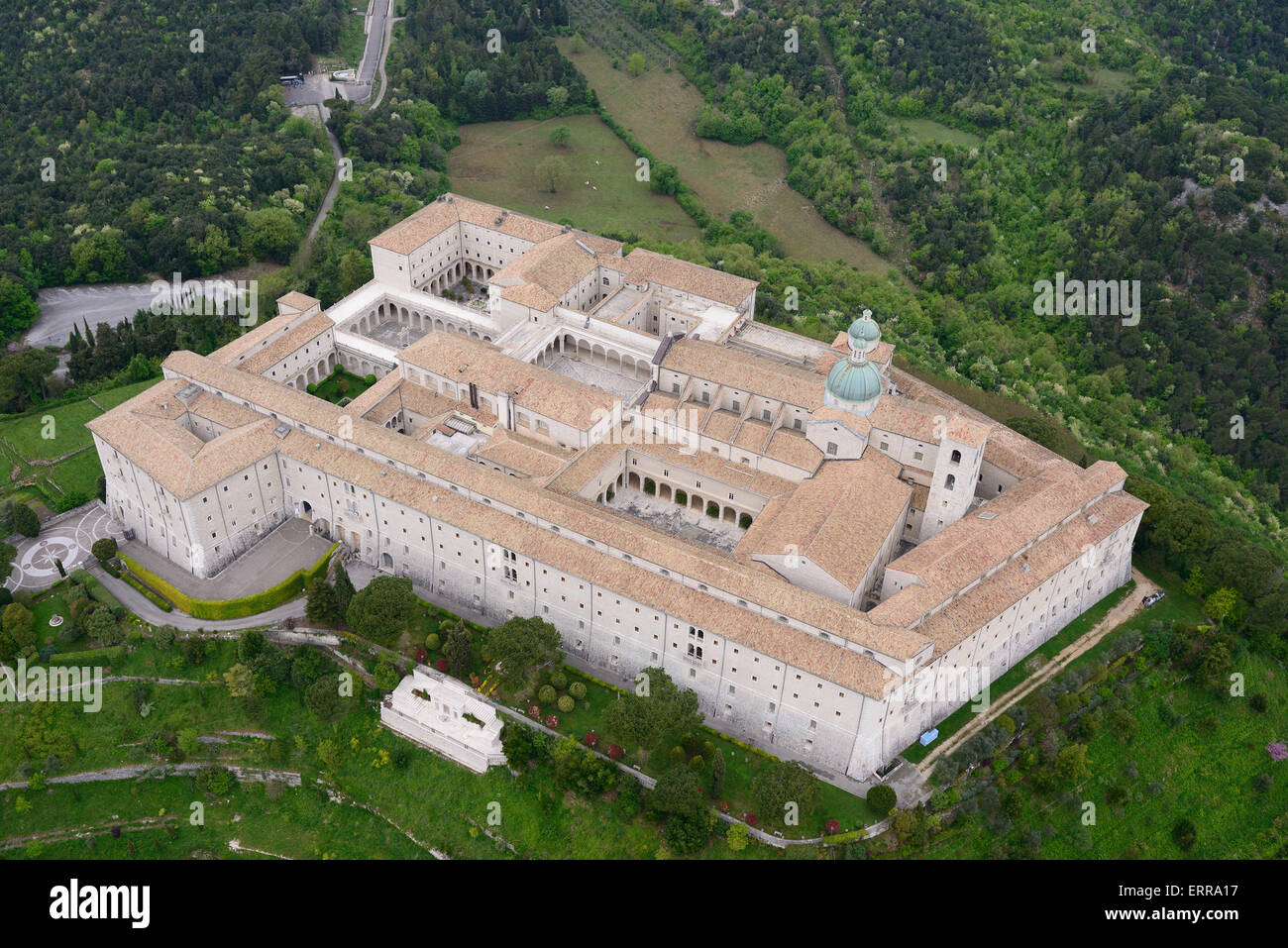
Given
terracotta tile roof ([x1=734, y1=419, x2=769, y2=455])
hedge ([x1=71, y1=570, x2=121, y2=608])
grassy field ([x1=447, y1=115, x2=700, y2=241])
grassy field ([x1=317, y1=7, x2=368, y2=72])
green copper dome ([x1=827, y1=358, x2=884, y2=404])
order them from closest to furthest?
green copper dome ([x1=827, y1=358, x2=884, y2=404])
hedge ([x1=71, y1=570, x2=121, y2=608])
terracotta tile roof ([x1=734, y1=419, x2=769, y2=455])
grassy field ([x1=447, y1=115, x2=700, y2=241])
grassy field ([x1=317, y1=7, x2=368, y2=72])

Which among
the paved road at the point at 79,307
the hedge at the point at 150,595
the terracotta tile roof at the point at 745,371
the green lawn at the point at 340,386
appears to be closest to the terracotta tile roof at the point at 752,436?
the terracotta tile roof at the point at 745,371

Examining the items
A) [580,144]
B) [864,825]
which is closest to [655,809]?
[864,825]

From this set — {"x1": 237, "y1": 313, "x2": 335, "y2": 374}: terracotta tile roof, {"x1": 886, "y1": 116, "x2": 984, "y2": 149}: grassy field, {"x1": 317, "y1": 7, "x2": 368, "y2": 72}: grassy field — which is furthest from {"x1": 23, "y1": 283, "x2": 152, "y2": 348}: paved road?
{"x1": 886, "y1": 116, "x2": 984, "y2": 149}: grassy field

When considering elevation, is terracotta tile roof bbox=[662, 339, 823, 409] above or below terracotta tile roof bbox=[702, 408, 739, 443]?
above

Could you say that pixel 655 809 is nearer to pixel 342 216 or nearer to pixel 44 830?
pixel 44 830

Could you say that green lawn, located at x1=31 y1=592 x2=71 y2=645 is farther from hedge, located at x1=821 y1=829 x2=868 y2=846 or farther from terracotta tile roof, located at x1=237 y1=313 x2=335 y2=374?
hedge, located at x1=821 y1=829 x2=868 y2=846

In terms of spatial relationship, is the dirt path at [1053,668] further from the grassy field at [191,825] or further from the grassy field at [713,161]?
the grassy field at [713,161]
